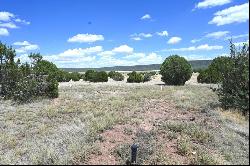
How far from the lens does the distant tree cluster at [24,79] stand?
83.3 ft

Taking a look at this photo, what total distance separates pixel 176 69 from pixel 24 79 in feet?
63.9

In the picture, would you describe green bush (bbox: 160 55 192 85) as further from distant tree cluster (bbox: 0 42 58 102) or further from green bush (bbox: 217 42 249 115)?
green bush (bbox: 217 42 249 115)

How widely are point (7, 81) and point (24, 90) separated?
226 centimetres

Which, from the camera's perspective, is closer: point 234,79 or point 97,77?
point 234,79

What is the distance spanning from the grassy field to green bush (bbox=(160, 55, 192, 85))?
20.2m

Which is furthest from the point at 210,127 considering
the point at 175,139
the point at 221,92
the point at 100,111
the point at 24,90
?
the point at 24,90

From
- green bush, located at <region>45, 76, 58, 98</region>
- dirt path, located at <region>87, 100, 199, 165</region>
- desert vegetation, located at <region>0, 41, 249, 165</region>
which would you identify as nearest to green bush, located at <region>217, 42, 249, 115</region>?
desert vegetation, located at <region>0, 41, 249, 165</region>

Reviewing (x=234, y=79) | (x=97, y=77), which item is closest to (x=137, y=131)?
(x=234, y=79)

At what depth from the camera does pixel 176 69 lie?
135ft

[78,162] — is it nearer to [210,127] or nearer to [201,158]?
[201,158]

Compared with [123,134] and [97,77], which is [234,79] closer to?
[123,134]

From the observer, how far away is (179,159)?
450 inches

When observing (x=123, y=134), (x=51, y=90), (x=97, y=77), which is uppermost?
(x=51, y=90)

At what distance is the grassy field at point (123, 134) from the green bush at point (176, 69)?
66.3ft
